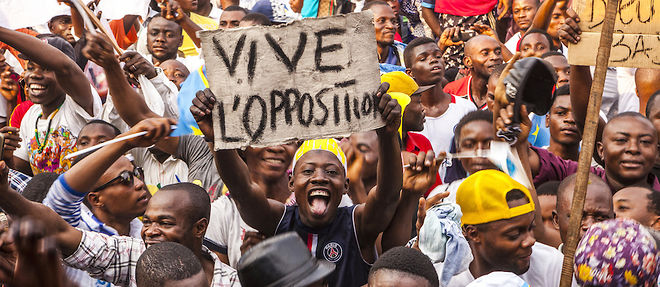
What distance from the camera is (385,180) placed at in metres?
4.16

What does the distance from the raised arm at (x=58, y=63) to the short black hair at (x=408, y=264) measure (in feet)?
9.19

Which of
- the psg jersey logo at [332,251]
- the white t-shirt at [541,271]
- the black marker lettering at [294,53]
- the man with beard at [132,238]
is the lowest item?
the white t-shirt at [541,271]

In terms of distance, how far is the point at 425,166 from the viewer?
4316 mm

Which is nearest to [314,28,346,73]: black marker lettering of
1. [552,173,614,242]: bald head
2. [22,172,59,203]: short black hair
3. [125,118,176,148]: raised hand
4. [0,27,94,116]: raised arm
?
[125,118,176,148]: raised hand

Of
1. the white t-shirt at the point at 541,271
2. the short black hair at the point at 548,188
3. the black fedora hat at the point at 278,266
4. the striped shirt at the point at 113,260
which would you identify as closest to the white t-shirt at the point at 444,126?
the short black hair at the point at 548,188

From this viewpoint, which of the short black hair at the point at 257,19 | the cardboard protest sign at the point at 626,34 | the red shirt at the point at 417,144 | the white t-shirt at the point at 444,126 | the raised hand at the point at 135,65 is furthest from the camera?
the short black hair at the point at 257,19

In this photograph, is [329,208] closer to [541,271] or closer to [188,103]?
[188,103]

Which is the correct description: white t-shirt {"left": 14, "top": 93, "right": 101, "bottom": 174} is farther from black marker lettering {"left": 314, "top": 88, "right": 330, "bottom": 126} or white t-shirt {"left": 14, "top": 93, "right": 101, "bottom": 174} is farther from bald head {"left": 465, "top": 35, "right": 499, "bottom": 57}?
bald head {"left": 465, "top": 35, "right": 499, "bottom": 57}

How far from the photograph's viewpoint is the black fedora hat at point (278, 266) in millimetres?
2852

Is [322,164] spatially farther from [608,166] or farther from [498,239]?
[608,166]

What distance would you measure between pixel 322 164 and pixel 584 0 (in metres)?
1.85

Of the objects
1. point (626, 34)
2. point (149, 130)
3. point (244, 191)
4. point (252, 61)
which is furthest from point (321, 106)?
point (626, 34)

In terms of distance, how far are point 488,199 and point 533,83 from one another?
61 cm

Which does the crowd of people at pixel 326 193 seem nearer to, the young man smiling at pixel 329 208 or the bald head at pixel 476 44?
the young man smiling at pixel 329 208
